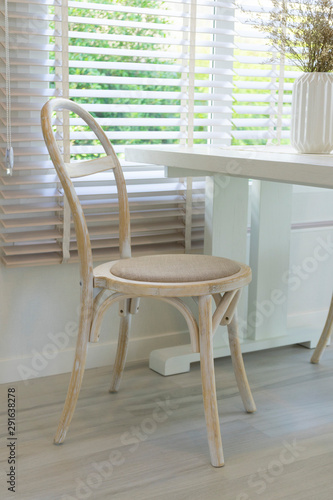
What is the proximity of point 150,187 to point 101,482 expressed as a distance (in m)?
1.08

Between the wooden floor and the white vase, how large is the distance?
30.7 inches

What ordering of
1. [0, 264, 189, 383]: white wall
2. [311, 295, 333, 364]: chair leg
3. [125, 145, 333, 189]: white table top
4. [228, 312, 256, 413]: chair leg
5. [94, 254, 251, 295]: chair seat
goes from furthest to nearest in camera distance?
1. [311, 295, 333, 364]: chair leg
2. [0, 264, 189, 383]: white wall
3. [228, 312, 256, 413]: chair leg
4. [94, 254, 251, 295]: chair seat
5. [125, 145, 333, 189]: white table top

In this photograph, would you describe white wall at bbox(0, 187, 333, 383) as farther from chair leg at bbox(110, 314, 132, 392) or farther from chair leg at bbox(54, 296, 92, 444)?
chair leg at bbox(54, 296, 92, 444)

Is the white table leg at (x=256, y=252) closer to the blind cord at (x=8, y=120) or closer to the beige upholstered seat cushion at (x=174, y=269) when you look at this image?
the beige upholstered seat cushion at (x=174, y=269)

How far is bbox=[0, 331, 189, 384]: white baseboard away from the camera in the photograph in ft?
7.18

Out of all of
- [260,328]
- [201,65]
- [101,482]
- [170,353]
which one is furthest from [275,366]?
[201,65]

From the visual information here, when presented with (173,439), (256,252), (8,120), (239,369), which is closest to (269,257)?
(256,252)

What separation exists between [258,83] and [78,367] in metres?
1.34

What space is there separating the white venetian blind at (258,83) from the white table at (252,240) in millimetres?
253

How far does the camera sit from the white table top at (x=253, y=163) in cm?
149

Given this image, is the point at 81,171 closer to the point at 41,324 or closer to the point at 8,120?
the point at 8,120

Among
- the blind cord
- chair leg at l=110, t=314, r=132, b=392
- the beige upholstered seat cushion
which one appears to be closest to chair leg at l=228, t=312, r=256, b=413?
the beige upholstered seat cushion

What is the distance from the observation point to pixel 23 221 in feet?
6.91

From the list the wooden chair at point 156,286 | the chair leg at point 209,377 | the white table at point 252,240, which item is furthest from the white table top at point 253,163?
the chair leg at point 209,377
